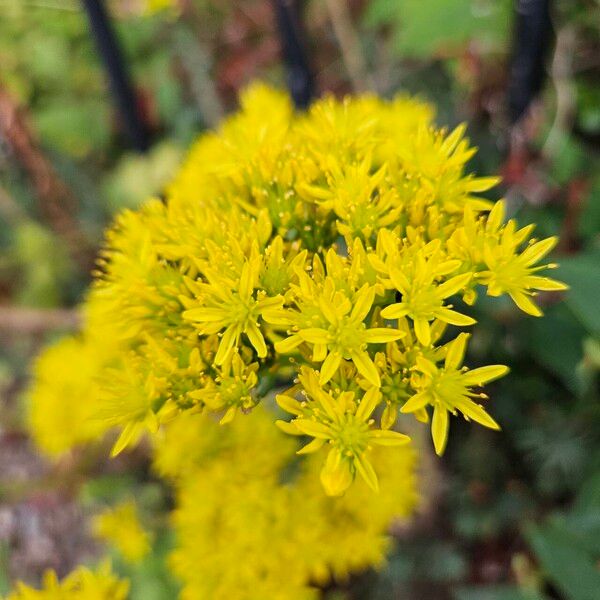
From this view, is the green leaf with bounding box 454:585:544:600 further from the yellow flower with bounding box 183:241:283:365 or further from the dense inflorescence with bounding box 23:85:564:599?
the yellow flower with bounding box 183:241:283:365

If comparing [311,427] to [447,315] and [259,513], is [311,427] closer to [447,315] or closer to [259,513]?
[447,315]

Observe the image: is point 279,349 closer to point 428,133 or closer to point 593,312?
point 428,133

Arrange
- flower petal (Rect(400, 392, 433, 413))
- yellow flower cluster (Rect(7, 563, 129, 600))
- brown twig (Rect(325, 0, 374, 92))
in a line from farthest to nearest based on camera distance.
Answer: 1. brown twig (Rect(325, 0, 374, 92))
2. yellow flower cluster (Rect(7, 563, 129, 600))
3. flower petal (Rect(400, 392, 433, 413))

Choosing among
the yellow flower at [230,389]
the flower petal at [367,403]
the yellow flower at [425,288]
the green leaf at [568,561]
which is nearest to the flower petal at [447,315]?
the yellow flower at [425,288]

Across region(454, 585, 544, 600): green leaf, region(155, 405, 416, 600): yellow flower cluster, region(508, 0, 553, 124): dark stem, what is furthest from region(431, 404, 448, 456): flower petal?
region(508, 0, 553, 124): dark stem

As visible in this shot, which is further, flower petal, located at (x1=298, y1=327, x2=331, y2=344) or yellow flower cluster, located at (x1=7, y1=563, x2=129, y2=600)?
yellow flower cluster, located at (x1=7, y1=563, x2=129, y2=600)

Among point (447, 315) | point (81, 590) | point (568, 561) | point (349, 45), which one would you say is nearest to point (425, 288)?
point (447, 315)

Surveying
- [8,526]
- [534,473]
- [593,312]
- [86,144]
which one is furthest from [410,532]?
[86,144]
